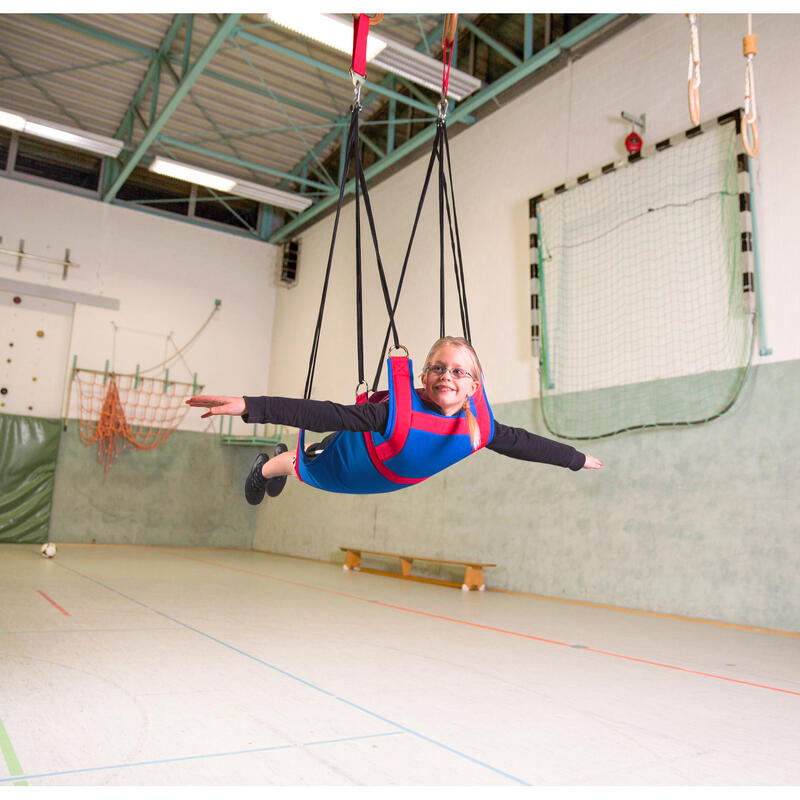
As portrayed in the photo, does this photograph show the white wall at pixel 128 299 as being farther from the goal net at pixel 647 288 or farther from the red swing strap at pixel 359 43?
the red swing strap at pixel 359 43

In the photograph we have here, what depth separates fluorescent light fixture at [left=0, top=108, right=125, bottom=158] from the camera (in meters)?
8.74

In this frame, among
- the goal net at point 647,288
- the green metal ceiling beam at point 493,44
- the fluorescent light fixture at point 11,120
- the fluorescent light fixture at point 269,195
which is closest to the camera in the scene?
the goal net at point 647,288

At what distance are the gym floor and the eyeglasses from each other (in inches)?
52.5

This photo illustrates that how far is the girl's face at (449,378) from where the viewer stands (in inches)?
114

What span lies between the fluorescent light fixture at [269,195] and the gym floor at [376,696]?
6471 mm

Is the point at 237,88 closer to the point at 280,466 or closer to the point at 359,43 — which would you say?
the point at 359,43

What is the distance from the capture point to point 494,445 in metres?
3.18

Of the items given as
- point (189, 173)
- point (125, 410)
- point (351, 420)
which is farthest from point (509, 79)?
point (125, 410)

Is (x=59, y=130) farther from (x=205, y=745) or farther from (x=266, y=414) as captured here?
(x=205, y=745)

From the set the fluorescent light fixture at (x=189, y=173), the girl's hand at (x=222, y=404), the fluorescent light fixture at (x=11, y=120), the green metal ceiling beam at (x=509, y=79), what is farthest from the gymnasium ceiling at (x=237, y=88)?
the girl's hand at (x=222, y=404)

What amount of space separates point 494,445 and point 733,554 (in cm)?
Answer: 324

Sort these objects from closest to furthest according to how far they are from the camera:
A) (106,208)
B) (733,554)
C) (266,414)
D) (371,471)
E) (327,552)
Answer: (266,414)
(371,471)
(733,554)
(327,552)
(106,208)

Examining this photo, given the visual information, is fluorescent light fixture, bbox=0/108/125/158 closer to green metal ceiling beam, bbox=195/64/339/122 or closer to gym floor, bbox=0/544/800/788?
green metal ceiling beam, bbox=195/64/339/122

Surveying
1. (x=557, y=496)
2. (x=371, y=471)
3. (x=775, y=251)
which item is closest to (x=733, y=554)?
(x=557, y=496)
